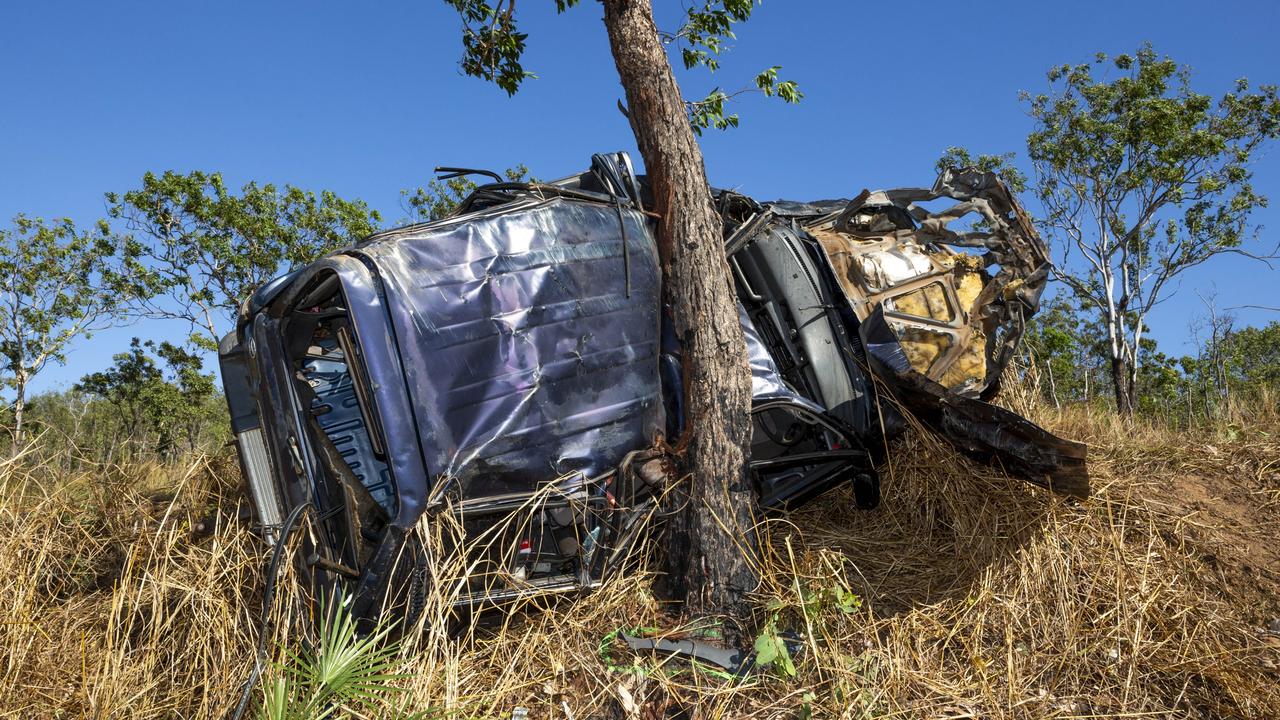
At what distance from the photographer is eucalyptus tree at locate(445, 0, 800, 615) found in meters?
3.92

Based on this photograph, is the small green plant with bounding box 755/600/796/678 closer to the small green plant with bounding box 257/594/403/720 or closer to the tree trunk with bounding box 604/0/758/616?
the tree trunk with bounding box 604/0/758/616

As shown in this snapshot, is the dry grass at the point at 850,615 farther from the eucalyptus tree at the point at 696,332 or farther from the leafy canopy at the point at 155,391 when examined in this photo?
the leafy canopy at the point at 155,391

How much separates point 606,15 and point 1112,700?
412 centimetres

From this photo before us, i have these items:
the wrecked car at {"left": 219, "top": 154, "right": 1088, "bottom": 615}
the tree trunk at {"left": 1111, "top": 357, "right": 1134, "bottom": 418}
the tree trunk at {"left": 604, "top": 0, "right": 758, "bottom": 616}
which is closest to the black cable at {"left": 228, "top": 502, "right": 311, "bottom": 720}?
the wrecked car at {"left": 219, "top": 154, "right": 1088, "bottom": 615}

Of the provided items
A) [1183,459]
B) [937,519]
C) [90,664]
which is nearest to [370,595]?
[90,664]

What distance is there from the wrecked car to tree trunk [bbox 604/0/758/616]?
0.18 meters

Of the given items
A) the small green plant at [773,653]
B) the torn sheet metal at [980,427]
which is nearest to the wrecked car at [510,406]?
the torn sheet metal at [980,427]

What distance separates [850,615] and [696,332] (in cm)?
154

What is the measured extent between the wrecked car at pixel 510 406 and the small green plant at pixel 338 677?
19 centimetres

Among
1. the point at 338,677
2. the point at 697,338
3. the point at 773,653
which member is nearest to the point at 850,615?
the point at 773,653

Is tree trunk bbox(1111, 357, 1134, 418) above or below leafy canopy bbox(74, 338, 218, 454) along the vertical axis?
below

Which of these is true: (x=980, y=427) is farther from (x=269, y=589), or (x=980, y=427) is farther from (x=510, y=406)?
(x=269, y=589)

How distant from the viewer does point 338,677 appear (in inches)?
120

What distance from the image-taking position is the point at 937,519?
4.66 meters
